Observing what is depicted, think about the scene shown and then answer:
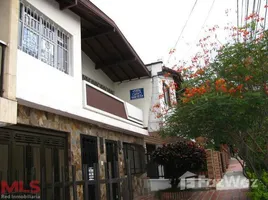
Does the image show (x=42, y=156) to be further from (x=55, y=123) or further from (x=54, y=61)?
(x=54, y=61)

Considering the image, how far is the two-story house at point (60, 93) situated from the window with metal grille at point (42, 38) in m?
0.02

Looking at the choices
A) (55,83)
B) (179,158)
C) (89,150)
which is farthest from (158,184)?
(55,83)

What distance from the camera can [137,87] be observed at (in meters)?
15.1

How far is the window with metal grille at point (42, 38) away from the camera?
7.10 m

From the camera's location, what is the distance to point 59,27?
8.49 m

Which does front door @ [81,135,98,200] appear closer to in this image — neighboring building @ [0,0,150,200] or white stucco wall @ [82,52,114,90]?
neighboring building @ [0,0,150,200]

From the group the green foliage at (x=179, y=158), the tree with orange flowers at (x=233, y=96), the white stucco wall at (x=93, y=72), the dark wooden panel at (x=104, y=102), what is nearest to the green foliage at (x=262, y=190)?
the tree with orange flowers at (x=233, y=96)

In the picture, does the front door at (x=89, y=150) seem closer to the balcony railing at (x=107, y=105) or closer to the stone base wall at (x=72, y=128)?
the stone base wall at (x=72, y=128)

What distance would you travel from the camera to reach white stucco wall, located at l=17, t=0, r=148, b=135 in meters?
6.48

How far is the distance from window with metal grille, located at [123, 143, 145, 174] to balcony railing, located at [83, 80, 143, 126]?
1110 mm

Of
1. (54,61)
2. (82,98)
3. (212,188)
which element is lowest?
(212,188)

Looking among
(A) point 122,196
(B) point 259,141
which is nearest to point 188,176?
(B) point 259,141

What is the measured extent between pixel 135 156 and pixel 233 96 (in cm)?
747

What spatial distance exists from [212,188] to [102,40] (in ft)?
27.7
